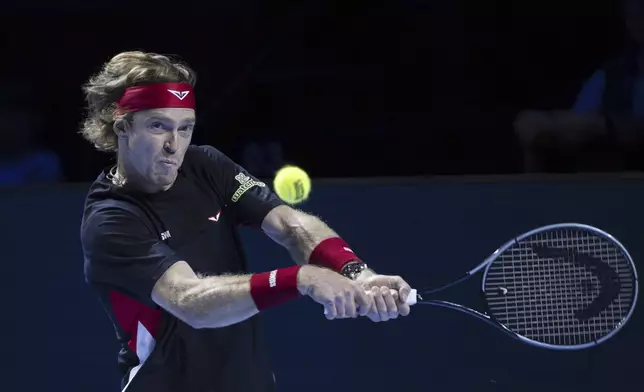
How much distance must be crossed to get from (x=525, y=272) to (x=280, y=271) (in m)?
1.49

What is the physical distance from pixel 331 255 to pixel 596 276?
1.30 m

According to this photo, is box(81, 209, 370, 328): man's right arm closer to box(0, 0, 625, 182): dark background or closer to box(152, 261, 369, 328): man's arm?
box(152, 261, 369, 328): man's arm

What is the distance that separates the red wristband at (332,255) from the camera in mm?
2861

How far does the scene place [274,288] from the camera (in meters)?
2.59

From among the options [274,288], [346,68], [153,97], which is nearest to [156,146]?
[153,97]

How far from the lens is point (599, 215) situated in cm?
445

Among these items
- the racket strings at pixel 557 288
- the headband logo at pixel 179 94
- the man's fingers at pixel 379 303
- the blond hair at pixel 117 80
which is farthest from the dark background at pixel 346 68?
the man's fingers at pixel 379 303

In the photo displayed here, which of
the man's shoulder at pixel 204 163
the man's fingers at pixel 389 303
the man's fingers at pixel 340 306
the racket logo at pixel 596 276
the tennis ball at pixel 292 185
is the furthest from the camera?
the tennis ball at pixel 292 185

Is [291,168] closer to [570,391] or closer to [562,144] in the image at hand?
[562,144]

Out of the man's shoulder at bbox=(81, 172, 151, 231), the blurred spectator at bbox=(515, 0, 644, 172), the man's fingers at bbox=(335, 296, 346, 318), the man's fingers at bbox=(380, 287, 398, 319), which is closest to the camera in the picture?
the man's fingers at bbox=(335, 296, 346, 318)

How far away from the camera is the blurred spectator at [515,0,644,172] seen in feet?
15.2

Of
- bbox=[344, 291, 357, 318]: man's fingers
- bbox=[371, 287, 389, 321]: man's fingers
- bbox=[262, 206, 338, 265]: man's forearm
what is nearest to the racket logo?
bbox=[262, 206, 338, 265]: man's forearm

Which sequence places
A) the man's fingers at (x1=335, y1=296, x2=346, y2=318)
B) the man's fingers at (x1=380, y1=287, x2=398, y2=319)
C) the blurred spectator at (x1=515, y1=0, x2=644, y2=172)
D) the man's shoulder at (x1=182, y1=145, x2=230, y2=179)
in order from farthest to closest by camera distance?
the blurred spectator at (x1=515, y1=0, x2=644, y2=172), the man's shoulder at (x1=182, y1=145, x2=230, y2=179), the man's fingers at (x1=380, y1=287, x2=398, y2=319), the man's fingers at (x1=335, y1=296, x2=346, y2=318)

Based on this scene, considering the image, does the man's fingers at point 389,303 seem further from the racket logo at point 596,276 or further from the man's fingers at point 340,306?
the racket logo at point 596,276
